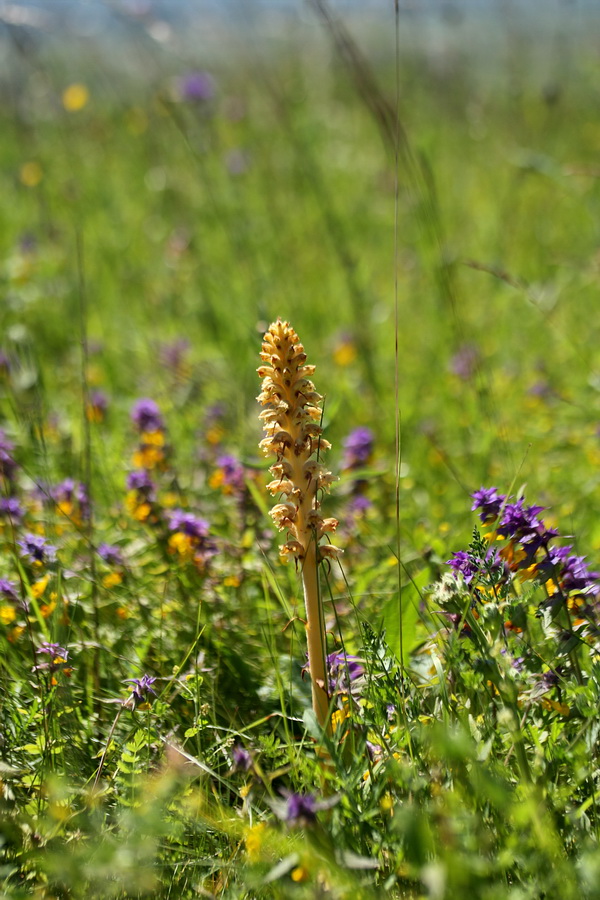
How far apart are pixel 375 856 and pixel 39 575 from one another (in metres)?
1.14

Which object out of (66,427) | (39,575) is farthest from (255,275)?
(39,575)

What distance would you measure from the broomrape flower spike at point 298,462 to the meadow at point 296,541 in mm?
11

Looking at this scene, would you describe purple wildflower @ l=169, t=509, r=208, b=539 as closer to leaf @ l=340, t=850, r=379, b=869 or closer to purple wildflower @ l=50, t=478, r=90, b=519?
purple wildflower @ l=50, t=478, r=90, b=519

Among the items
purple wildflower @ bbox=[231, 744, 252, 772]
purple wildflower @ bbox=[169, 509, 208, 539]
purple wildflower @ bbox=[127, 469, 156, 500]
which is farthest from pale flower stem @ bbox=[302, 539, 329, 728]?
purple wildflower @ bbox=[127, 469, 156, 500]

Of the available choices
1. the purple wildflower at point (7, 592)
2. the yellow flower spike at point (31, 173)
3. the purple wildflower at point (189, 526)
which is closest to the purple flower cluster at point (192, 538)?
the purple wildflower at point (189, 526)

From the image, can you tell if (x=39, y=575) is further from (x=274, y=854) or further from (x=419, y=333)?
(x=419, y=333)

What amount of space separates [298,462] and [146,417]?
1.50 m

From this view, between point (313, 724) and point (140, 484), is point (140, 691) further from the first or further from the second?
point (140, 484)

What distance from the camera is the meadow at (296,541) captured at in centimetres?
127

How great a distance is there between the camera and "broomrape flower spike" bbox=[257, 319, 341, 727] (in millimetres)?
1312

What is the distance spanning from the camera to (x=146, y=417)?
2.76 meters

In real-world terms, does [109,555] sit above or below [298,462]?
above

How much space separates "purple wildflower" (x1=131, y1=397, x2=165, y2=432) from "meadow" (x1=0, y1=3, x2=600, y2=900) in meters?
0.02

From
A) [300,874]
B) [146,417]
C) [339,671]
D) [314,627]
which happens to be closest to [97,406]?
[146,417]
